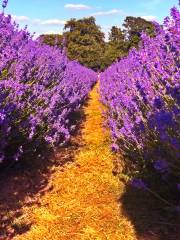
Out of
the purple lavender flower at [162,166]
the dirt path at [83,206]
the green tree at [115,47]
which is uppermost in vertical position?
the green tree at [115,47]

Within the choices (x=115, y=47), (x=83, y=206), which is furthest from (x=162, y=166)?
(x=115, y=47)

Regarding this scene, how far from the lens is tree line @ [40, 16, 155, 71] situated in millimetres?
36188

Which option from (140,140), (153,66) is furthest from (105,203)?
(153,66)

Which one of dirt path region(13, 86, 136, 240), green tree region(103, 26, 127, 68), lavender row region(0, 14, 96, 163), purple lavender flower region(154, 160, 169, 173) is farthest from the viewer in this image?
green tree region(103, 26, 127, 68)

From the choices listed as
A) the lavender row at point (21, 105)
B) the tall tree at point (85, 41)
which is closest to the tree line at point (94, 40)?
the tall tree at point (85, 41)

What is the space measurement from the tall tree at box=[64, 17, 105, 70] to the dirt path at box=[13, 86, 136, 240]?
28.0 metres

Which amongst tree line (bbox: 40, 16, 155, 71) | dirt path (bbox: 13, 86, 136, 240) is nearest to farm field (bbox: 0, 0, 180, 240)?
dirt path (bbox: 13, 86, 136, 240)

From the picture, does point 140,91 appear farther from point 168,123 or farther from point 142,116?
point 168,123

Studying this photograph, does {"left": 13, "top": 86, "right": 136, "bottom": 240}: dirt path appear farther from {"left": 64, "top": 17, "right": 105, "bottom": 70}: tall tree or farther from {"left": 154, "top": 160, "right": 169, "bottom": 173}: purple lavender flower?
{"left": 64, "top": 17, "right": 105, "bottom": 70}: tall tree

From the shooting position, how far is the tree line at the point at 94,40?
3619cm

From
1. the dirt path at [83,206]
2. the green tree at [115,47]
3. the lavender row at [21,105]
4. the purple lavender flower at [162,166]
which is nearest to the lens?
the purple lavender flower at [162,166]

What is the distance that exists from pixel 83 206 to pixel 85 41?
36572 mm

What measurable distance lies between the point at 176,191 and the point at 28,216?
130cm

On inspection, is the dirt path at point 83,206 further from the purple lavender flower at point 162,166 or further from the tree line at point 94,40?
the tree line at point 94,40
